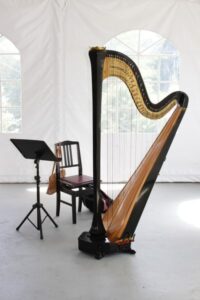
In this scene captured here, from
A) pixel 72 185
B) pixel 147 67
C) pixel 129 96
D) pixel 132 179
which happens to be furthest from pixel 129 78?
pixel 147 67

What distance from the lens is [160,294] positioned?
2.47 metres

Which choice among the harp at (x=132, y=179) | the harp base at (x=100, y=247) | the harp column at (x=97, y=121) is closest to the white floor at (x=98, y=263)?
the harp base at (x=100, y=247)

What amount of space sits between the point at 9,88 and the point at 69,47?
1.06 meters

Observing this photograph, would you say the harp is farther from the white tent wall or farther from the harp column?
the white tent wall

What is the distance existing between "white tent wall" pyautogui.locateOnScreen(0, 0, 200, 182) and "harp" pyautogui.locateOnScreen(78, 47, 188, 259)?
2516mm

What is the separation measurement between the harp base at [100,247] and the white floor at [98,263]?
48 mm

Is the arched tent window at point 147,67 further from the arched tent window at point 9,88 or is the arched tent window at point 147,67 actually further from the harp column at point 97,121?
the harp column at point 97,121

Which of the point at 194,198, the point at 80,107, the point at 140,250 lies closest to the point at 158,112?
the point at 140,250

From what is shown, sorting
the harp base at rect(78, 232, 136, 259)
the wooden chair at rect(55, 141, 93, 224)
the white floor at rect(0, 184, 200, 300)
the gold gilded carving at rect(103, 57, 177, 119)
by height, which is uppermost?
the gold gilded carving at rect(103, 57, 177, 119)

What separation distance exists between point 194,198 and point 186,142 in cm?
112

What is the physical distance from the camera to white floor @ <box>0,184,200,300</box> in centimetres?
251

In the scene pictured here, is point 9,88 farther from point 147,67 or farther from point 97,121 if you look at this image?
point 97,121

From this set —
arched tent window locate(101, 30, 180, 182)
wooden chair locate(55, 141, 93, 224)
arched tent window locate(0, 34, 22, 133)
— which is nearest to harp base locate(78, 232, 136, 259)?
wooden chair locate(55, 141, 93, 224)

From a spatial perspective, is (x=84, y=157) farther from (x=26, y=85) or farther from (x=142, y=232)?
(x=142, y=232)
